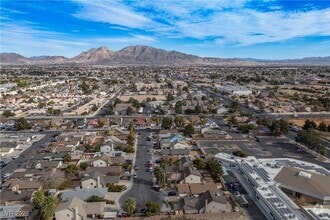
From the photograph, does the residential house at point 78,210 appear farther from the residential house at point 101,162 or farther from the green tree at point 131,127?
the green tree at point 131,127

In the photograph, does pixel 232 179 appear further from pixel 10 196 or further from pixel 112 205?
pixel 10 196

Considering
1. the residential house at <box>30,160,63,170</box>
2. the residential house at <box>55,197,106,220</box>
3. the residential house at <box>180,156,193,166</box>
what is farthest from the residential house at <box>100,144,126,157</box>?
the residential house at <box>55,197,106,220</box>

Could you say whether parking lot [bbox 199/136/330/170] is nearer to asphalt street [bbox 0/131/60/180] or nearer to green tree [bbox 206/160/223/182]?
green tree [bbox 206/160/223/182]

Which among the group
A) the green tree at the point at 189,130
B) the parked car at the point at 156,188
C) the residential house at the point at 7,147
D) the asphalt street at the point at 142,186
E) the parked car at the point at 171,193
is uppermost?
the green tree at the point at 189,130

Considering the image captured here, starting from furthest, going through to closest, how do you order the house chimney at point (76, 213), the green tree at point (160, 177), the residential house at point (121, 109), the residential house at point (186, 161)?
the residential house at point (121, 109) < the residential house at point (186, 161) < the green tree at point (160, 177) < the house chimney at point (76, 213)

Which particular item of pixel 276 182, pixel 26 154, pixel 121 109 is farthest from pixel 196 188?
pixel 121 109

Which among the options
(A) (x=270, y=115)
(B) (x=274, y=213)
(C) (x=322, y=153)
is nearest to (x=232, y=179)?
(B) (x=274, y=213)

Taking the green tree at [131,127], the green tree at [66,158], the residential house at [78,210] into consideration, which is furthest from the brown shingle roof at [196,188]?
A: the green tree at [131,127]
